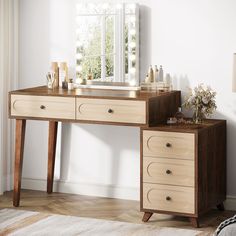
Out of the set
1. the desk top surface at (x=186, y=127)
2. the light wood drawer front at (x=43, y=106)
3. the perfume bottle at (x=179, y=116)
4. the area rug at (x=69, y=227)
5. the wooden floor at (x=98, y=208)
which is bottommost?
the area rug at (x=69, y=227)

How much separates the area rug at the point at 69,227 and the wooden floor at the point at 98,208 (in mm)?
131

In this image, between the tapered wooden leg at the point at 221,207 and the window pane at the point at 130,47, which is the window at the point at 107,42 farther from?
the tapered wooden leg at the point at 221,207

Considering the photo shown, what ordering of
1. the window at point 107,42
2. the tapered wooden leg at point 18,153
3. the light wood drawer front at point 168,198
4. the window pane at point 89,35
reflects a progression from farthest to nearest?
the window pane at point 89,35 → the window at point 107,42 → the tapered wooden leg at point 18,153 → the light wood drawer front at point 168,198

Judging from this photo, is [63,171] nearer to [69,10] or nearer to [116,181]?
[116,181]

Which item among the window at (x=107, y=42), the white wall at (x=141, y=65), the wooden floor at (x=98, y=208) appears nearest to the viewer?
the wooden floor at (x=98, y=208)

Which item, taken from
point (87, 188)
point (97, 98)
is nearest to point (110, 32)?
point (97, 98)

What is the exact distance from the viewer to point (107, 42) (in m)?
5.38

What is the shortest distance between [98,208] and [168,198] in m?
0.70

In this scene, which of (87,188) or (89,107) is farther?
(87,188)

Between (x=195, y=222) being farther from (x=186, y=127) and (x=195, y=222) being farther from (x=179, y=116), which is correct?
(x=179, y=116)

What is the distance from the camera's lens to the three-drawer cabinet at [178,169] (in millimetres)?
4586

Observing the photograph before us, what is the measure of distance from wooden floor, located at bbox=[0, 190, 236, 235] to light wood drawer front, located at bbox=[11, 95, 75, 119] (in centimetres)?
71

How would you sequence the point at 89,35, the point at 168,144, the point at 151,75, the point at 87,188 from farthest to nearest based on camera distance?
1. the point at 87,188
2. the point at 89,35
3. the point at 151,75
4. the point at 168,144

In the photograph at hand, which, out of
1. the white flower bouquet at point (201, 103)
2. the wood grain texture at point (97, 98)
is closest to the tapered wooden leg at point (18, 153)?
the wood grain texture at point (97, 98)
